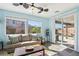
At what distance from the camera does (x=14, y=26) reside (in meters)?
2.09

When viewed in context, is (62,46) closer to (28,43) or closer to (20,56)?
(28,43)

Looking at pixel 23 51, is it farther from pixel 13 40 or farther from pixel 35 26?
pixel 35 26

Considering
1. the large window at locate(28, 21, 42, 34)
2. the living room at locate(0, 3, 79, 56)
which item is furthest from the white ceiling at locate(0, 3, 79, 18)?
the large window at locate(28, 21, 42, 34)

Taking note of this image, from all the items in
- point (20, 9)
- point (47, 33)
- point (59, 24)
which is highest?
point (20, 9)

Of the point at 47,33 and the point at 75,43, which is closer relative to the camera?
the point at 75,43

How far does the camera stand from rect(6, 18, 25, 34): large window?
2.07 metres

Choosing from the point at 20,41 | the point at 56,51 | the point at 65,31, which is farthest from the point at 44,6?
the point at 56,51

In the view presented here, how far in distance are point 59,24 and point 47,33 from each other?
42cm

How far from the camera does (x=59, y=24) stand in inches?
93.1

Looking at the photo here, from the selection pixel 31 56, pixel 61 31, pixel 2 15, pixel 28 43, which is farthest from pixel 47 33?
pixel 2 15

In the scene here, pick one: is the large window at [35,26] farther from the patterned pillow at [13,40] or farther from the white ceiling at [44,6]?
the patterned pillow at [13,40]

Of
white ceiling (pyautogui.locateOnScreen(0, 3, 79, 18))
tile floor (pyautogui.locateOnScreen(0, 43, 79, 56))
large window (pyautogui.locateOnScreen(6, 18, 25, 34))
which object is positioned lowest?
tile floor (pyautogui.locateOnScreen(0, 43, 79, 56))

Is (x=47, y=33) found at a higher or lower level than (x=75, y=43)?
higher

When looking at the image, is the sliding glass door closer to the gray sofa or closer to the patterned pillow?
the gray sofa
